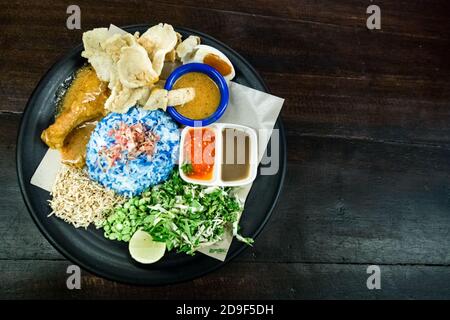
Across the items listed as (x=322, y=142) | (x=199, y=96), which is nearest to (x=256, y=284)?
(x=322, y=142)

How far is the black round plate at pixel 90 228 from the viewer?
9.85 ft

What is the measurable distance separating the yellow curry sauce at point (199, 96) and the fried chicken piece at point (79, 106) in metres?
0.55

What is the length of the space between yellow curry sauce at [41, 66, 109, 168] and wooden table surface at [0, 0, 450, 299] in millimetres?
427

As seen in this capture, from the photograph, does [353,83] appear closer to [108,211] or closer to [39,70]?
[108,211]

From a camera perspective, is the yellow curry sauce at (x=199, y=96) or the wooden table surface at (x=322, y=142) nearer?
the yellow curry sauce at (x=199, y=96)

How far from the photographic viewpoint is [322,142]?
3652 millimetres

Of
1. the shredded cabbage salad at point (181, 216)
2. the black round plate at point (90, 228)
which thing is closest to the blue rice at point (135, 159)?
the shredded cabbage salad at point (181, 216)

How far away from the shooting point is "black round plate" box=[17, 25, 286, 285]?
300 centimetres

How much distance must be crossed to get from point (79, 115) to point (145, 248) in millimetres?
1017

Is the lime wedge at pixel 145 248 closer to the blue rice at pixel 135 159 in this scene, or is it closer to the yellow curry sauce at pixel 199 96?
the blue rice at pixel 135 159

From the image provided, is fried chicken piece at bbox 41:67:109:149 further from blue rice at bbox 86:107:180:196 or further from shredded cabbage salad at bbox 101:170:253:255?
shredded cabbage salad at bbox 101:170:253:255

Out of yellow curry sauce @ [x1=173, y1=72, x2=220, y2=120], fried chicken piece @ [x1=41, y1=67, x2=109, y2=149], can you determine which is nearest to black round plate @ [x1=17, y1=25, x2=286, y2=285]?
fried chicken piece @ [x1=41, y1=67, x2=109, y2=149]

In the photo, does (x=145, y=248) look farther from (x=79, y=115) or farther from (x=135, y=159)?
(x=79, y=115)

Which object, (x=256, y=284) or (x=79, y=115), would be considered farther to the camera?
(x=256, y=284)
